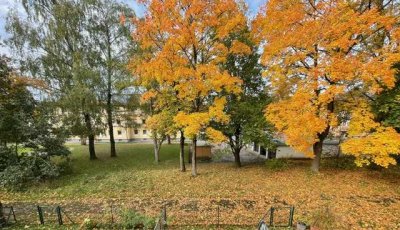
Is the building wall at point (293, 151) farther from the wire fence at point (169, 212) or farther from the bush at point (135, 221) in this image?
the bush at point (135, 221)

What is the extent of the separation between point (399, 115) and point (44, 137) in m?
19.6

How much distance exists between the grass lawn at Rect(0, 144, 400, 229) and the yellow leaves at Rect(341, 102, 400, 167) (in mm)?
1805

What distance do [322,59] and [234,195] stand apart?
799cm

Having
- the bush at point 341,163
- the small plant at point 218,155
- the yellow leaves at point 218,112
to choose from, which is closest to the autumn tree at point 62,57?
the yellow leaves at point 218,112

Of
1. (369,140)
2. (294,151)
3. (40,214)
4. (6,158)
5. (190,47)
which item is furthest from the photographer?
(294,151)

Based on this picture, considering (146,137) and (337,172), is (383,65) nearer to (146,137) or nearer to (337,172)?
(337,172)

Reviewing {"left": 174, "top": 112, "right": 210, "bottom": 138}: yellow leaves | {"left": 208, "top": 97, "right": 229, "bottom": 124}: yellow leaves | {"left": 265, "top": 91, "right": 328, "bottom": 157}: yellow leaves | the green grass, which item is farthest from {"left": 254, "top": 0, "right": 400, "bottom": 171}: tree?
the green grass

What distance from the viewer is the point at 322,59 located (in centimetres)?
1087

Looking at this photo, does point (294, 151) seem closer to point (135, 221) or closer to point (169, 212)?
point (169, 212)

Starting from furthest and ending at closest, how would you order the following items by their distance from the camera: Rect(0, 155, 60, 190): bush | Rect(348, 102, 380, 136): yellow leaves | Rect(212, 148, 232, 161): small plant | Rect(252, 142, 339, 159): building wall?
Rect(212, 148, 232, 161): small plant, Rect(252, 142, 339, 159): building wall, Rect(0, 155, 60, 190): bush, Rect(348, 102, 380, 136): yellow leaves

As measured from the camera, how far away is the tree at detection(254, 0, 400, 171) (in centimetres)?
972

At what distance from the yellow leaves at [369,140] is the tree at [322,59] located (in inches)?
3.0

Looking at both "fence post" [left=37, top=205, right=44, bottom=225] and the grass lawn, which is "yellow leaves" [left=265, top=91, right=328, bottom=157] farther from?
"fence post" [left=37, top=205, right=44, bottom=225]

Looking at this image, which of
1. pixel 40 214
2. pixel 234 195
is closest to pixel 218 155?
pixel 234 195
